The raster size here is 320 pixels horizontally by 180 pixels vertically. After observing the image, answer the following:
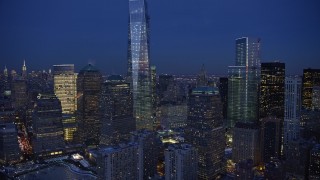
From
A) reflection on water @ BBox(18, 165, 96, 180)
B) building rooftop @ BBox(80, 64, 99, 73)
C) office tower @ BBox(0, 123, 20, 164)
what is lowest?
reflection on water @ BBox(18, 165, 96, 180)

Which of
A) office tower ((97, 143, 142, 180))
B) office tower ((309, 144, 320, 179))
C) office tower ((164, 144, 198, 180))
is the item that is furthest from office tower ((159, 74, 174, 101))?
office tower ((309, 144, 320, 179))

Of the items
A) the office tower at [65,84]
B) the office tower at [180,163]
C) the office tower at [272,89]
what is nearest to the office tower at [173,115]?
the office tower at [272,89]

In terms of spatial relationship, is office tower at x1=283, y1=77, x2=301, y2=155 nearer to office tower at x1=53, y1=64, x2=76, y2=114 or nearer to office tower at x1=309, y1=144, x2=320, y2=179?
office tower at x1=309, y1=144, x2=320, y2=179

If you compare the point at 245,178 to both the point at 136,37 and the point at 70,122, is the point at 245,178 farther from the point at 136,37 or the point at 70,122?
the point at 136,37

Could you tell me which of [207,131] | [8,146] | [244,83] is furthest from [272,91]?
[8,146]

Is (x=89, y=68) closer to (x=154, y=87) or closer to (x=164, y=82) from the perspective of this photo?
(x=154, y=87)

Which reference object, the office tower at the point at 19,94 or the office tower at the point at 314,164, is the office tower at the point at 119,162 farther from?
the office tower at the point at 19,94
